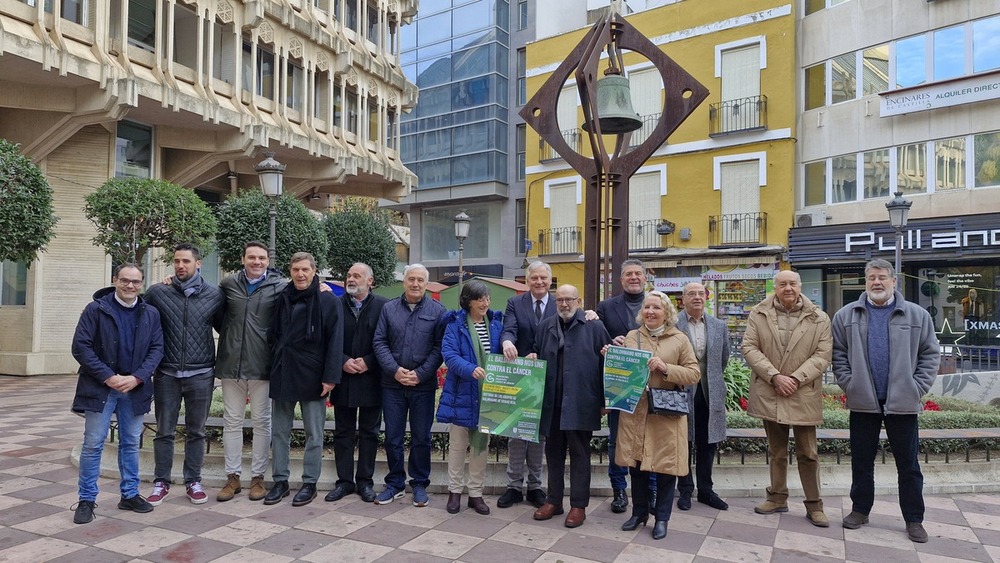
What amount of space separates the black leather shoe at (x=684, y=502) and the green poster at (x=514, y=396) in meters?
1.36

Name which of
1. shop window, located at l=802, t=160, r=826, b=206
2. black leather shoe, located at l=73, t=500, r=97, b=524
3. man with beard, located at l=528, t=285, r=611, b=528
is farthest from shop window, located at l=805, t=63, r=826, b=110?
black leather shoe, located at l=73, t=500, r=97, b=524

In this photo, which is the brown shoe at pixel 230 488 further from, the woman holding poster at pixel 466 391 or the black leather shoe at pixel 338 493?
the woman holding poster at pixel 466 391

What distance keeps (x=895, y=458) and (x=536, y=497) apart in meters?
2.61

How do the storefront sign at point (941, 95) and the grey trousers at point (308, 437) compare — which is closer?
the grey trousers at point (308, 437)

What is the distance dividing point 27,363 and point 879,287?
57.8ft

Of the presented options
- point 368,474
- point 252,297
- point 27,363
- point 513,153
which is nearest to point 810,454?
point 368,474

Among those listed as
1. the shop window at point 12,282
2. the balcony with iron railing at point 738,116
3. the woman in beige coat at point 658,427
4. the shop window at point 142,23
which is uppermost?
the shop window at point 142,23

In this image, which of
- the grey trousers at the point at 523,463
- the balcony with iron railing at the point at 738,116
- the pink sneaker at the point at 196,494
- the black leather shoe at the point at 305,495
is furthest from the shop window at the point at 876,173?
the pink sneaker at the point at 196,494

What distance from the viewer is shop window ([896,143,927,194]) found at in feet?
59.1

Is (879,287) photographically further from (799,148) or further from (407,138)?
(407,138)

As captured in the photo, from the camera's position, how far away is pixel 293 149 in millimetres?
19453

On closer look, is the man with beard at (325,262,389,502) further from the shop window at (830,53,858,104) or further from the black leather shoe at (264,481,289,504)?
the shop window at (830,53,858,104)

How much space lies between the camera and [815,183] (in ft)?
67.2

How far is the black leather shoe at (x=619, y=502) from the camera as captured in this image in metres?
5.17
